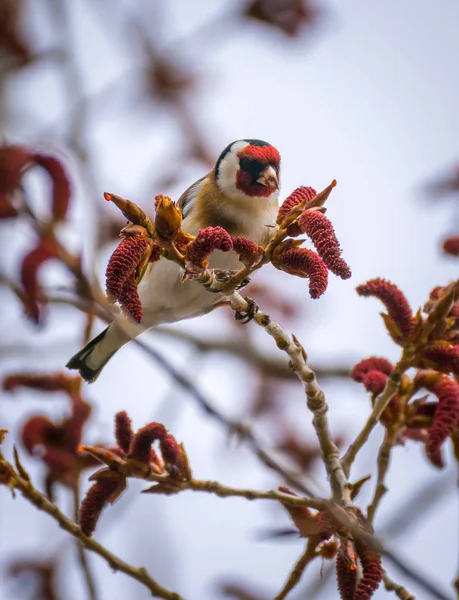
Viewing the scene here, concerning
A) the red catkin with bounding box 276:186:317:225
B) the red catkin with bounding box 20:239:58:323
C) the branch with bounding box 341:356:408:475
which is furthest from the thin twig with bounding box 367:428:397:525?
the red catkin with bounding box 20:239:58:323

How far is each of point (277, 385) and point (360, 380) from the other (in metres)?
2.96

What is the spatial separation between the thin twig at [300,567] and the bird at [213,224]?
40.2 inches

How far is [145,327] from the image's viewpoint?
269 centimetres

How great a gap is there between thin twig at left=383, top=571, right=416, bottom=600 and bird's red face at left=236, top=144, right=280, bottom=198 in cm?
127

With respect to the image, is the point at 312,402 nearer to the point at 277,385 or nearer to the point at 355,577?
the point at 355,577

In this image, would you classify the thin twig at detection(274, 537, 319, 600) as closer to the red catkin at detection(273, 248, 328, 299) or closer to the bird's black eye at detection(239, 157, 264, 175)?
the red catkin at detection(273, 248, 328, 299)

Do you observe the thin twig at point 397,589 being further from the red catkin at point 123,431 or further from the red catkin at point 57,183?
the red catkin at point 57,183

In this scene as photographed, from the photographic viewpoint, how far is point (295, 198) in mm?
1466

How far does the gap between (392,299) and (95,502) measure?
0.69m

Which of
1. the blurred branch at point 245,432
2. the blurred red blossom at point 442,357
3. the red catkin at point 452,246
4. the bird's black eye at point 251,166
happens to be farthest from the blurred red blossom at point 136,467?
the bird's black eye at point 251,166

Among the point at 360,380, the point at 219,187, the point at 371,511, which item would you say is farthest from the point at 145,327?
the point at 371,511

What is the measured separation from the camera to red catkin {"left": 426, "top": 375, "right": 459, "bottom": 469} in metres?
1.42

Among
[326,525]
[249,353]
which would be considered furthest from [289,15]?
[326,525]

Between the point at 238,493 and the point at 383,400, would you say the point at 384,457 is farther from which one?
the point at 238,493
